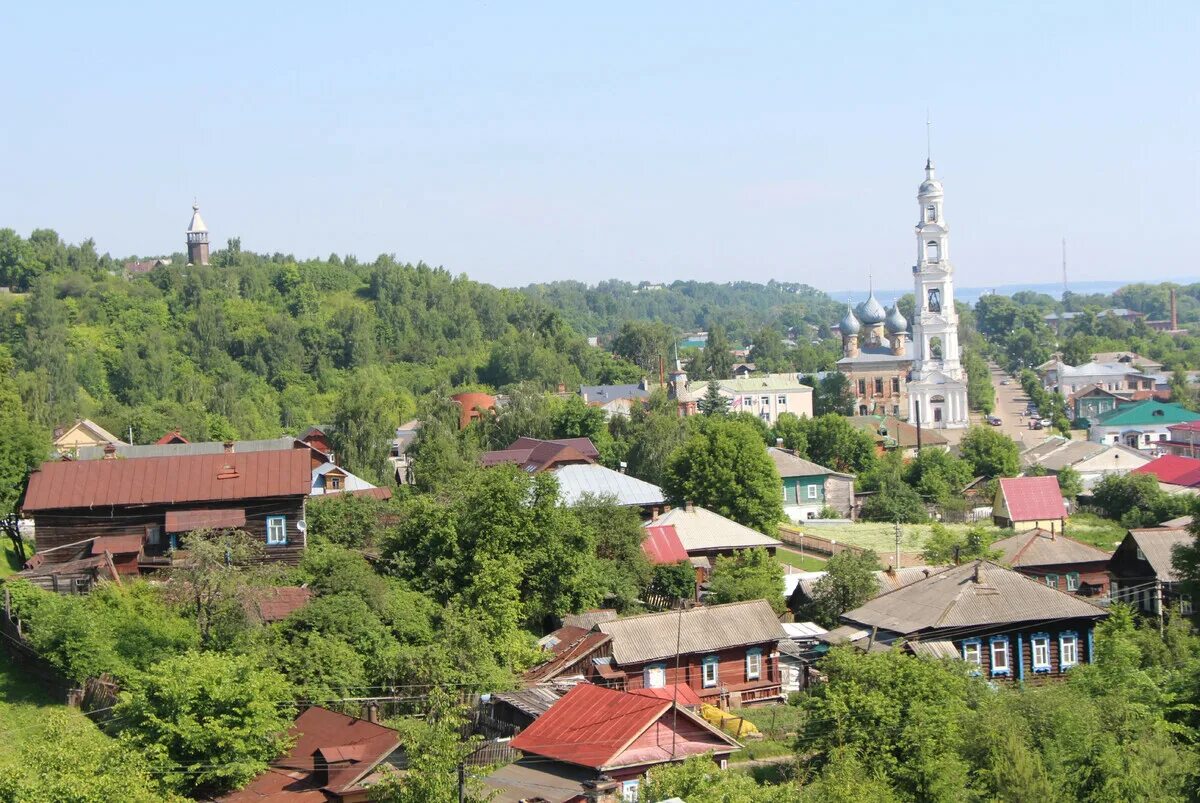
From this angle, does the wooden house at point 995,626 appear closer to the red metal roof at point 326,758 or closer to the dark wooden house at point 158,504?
the red metal roof at point 326,758

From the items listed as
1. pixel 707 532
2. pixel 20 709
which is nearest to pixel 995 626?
pixel 707 532

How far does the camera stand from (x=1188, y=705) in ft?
70.3

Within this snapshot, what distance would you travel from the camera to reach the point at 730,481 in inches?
1550

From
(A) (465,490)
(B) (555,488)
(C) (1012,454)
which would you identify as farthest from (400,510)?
(C) (1012,454)

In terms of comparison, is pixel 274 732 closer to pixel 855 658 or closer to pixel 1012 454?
pixel 855 658

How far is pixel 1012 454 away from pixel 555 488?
95.5 ft

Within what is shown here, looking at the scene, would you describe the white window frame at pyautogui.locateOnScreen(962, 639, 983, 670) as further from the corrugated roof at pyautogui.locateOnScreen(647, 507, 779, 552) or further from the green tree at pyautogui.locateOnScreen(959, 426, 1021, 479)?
the green tree at pyautogui.locateOnScreen(959, 426, 1021, 479)

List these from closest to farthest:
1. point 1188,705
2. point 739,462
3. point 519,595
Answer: point 1188,705 → point 519,595 → point 739,462

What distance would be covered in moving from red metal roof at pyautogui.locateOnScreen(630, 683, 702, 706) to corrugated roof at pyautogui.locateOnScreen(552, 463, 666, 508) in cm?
1150

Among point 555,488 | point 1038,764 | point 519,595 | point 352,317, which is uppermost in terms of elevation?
point 352,317

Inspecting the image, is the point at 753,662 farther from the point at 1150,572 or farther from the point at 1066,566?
the point at 1066,566

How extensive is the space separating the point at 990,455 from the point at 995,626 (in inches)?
1128

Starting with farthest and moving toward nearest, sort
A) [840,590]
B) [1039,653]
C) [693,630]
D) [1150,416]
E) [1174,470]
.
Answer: [1150,416], [1174,470], [840,590], [1039,653], [693,630]

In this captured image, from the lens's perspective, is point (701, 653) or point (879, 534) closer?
point (701, 653)
